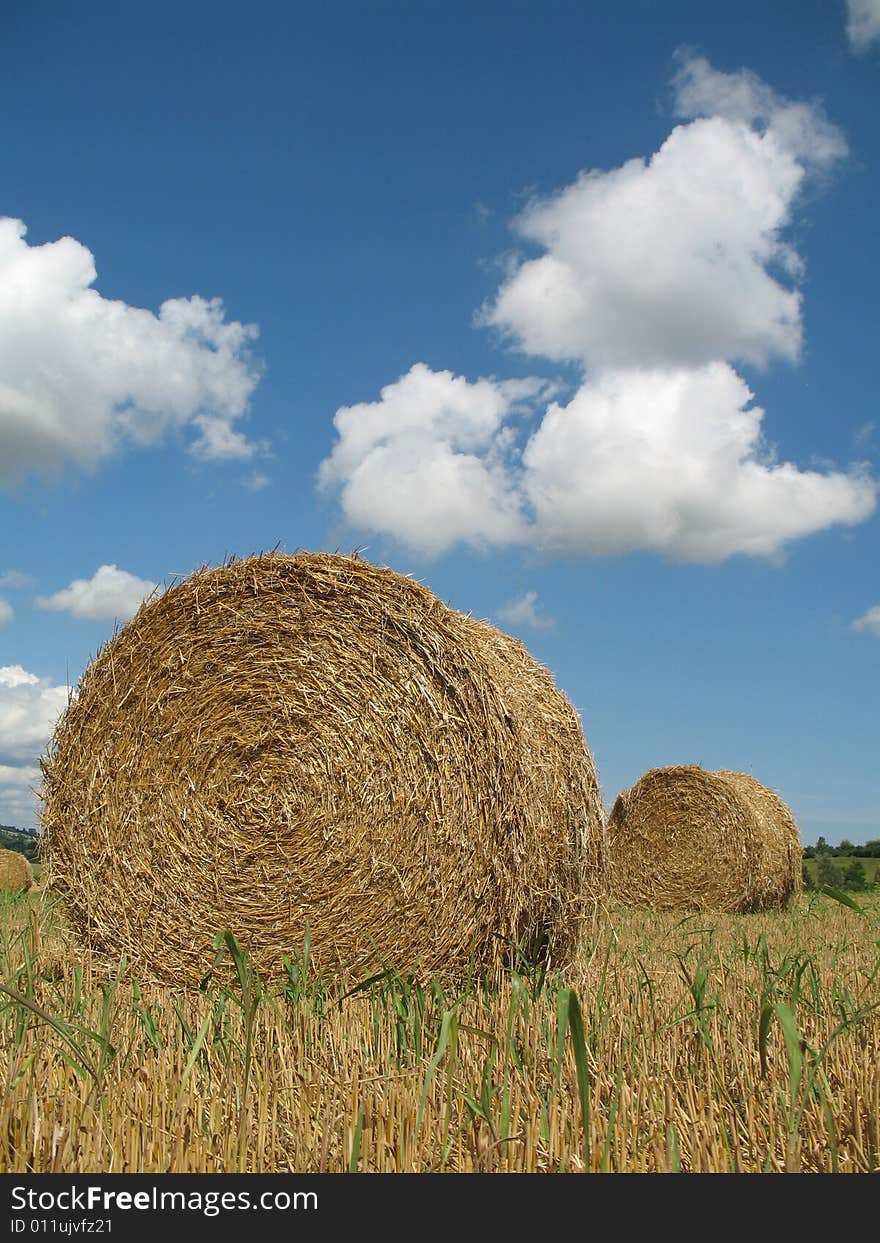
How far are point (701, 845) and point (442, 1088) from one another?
1105cm

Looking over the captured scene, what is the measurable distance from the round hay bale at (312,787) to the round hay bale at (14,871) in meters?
12.0

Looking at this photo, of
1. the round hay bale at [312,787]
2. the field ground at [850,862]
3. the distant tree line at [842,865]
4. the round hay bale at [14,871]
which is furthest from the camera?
the field ground at [850,862]

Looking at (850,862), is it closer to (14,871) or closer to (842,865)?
(842,865)

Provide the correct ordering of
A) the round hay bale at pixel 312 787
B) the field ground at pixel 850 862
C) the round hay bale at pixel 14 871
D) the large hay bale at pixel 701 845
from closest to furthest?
the round hay bale at pixel 312 787, the large hay bale at pixel 701 845, the round hay bale at pixel 14 871, the field ground at pixel 850 862

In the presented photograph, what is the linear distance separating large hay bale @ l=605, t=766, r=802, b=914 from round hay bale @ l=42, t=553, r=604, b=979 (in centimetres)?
790

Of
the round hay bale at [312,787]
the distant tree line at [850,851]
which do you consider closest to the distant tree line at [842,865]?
the distant tree line at [850,851]

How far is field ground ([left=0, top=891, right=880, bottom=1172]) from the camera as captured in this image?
2.58 metres

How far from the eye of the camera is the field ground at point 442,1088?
8.48 ft

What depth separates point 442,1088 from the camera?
3150 mm

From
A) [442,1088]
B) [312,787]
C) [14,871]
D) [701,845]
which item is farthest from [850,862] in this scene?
[442,1088]

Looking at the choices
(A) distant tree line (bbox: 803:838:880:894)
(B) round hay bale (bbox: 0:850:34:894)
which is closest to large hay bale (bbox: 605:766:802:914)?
(A) distant tree line (bbox: 803:838:880:894)

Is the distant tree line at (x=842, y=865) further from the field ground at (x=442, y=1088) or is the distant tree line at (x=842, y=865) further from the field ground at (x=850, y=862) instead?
the field ground at (x=442, y=1088)

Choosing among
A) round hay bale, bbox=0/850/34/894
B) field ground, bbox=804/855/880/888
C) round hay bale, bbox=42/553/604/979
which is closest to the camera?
round hay bale, bbox=42/553/604/979

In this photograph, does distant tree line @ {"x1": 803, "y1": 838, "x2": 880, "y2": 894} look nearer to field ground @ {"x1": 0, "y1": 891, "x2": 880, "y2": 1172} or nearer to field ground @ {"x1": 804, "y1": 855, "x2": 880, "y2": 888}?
field ground @ {"x1": 804, "y1": 855, "x2": 880, "y2": 888}
